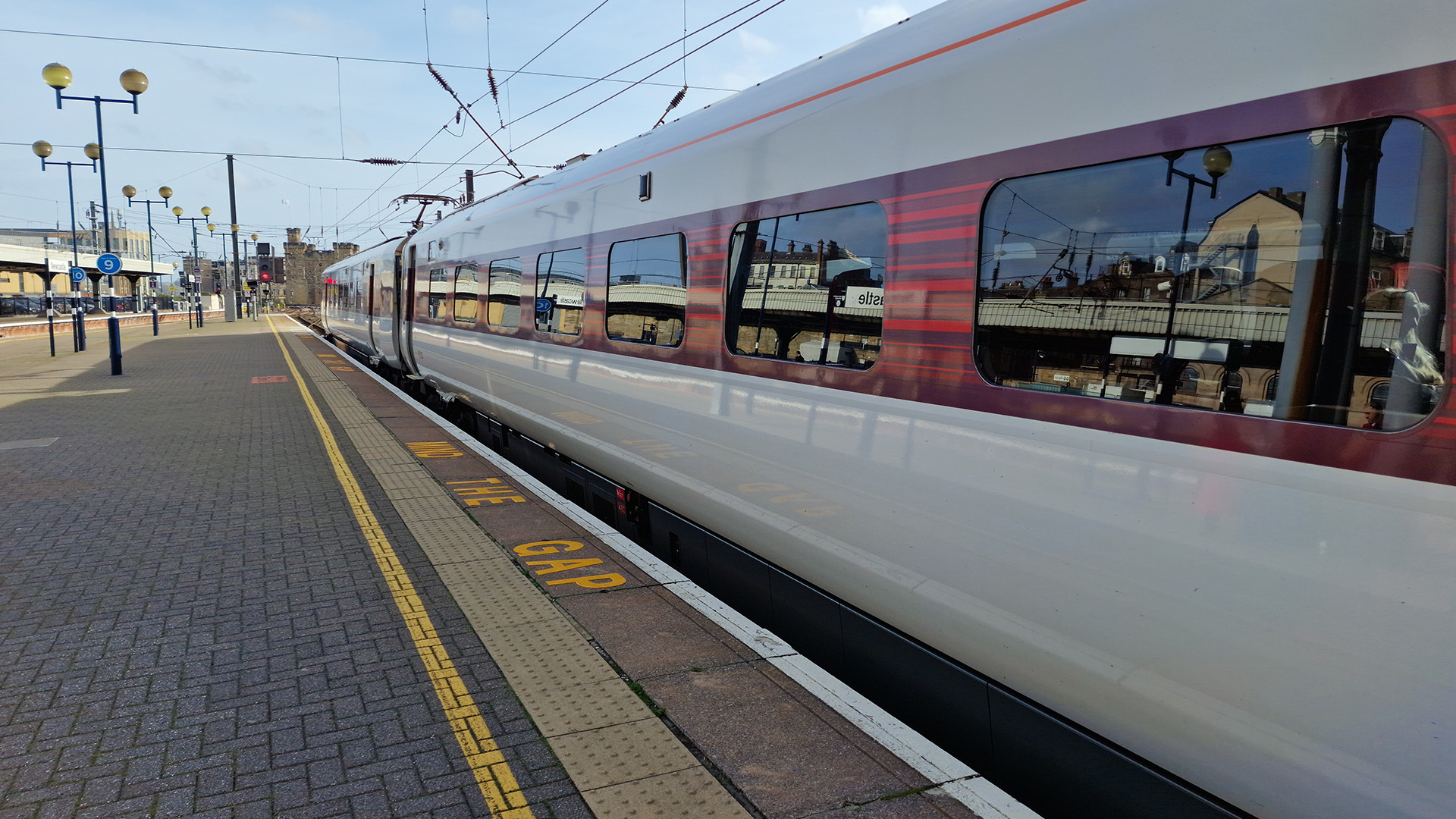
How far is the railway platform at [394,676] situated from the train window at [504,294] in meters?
1.82

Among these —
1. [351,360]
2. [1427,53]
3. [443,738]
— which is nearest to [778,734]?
[443,738]

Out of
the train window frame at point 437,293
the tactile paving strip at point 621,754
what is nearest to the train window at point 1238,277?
the tactile paving strip at point 621,754

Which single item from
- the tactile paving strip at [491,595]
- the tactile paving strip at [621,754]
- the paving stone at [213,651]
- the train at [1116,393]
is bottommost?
the paving stone at [213,651]

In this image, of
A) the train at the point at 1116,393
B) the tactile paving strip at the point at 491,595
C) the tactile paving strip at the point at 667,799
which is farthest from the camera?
the tactile paving strip at the point at 491,595

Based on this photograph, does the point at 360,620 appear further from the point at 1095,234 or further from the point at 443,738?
the point at 1095,234

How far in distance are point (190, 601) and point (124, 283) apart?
101 m

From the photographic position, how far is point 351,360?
76.3 ft

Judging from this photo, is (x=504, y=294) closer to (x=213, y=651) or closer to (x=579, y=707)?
(x=213, y=651)

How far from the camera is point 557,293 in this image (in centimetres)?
696

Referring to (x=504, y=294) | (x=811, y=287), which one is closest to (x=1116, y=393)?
(x=811, y=287)

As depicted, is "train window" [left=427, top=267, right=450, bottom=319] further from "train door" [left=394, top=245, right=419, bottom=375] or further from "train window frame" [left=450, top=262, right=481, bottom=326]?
"train door" [left=394, top=245, right=419, bottom=375]

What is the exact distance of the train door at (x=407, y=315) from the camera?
13.8 metres

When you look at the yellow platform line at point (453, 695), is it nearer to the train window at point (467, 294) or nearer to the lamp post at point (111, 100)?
the train window at point (467, 294)

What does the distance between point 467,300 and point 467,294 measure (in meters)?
0.07
